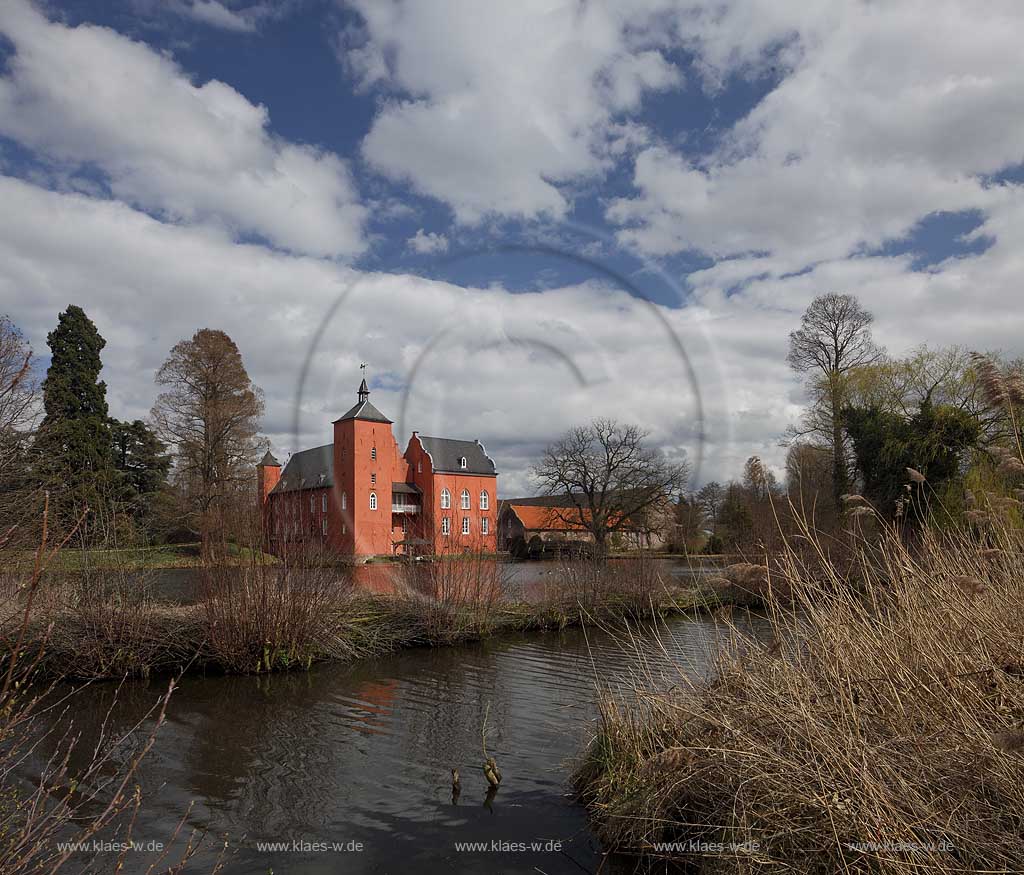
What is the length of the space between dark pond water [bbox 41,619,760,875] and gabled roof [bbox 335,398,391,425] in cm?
3639

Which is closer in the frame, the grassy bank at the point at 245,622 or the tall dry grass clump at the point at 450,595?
the grassy bank at the point at 245,622

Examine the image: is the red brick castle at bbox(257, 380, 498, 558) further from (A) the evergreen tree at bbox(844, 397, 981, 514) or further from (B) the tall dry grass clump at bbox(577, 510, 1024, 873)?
(B) the tall dry grass clump at bbox(577, 510, 1024, 873)

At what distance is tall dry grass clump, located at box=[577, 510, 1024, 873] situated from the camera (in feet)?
11.5

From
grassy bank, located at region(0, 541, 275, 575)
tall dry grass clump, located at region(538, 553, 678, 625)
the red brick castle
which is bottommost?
tall dry grass clump, located at region(538, 553, 678, 625)

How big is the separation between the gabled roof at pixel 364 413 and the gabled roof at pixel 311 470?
18.4 ft

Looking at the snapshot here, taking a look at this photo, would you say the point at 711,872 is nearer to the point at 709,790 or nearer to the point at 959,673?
the point at 709,790

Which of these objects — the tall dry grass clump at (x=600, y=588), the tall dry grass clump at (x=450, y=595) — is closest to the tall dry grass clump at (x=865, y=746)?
the tall dry grass clump at (x=450, y=595)

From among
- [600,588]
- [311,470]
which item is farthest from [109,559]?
[311,470]

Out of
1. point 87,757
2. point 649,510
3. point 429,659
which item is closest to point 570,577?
point 429,659

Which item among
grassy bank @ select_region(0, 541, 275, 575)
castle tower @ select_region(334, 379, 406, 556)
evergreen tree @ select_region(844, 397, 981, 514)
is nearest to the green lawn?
grassy bank @ select_region(0, 541, 275, 575)

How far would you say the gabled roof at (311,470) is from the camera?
181 feet

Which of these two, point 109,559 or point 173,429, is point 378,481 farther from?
point 109,559

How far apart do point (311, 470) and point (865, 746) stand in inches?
2323

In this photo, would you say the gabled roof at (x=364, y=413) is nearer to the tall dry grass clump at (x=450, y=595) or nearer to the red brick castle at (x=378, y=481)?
the red brick castle at (x=378, y=481)
